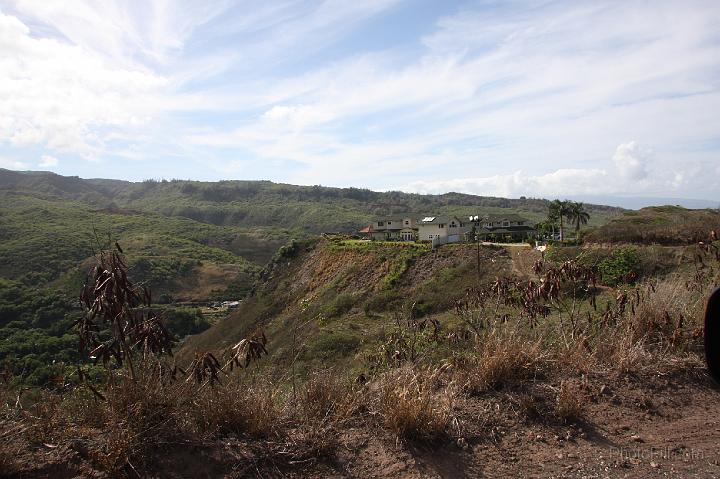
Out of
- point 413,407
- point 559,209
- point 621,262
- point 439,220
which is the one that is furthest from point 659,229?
point 413,407

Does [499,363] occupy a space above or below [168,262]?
above

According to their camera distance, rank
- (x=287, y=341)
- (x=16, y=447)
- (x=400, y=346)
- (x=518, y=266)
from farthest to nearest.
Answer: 1. (x=518, y=266)
2. (x=287, y=341)
3. (x=400, y=346)
4. (x=16, y=447)

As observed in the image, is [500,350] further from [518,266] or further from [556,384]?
[518,266]

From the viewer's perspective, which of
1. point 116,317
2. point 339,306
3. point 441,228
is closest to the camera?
point 116,317

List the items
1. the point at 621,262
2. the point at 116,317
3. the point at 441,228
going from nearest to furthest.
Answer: the point at 116,317, the point at 621,262, the point at 441,228

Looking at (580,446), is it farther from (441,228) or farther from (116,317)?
(441,228)

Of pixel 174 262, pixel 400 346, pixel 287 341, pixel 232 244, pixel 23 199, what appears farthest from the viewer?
pixel 23 199

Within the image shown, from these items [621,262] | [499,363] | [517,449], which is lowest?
[621,262]

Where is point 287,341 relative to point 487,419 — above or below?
below

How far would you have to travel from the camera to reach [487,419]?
370cm

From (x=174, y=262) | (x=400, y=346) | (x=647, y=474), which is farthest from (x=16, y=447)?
(x=174, y=262)

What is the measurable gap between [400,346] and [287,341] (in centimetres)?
2081

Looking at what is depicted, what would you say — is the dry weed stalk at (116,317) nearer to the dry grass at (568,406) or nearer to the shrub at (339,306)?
the dry grass at (568,406)

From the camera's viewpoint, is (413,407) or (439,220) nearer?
(413,407)
